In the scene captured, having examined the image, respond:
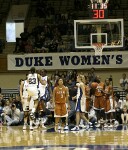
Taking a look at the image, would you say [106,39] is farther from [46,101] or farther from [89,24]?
[46,101]

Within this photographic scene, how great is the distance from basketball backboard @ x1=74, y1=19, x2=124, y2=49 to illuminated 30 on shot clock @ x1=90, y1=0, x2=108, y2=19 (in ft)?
0.80

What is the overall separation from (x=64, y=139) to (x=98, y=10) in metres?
6.47

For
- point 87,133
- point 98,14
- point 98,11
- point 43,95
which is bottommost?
point 87,133

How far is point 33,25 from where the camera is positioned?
1112 inches

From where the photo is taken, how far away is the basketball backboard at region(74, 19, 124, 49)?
61.9ft

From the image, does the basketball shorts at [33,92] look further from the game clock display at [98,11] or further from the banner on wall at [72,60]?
the banner on wall at [72,60]

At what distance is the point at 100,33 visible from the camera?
1909 cm

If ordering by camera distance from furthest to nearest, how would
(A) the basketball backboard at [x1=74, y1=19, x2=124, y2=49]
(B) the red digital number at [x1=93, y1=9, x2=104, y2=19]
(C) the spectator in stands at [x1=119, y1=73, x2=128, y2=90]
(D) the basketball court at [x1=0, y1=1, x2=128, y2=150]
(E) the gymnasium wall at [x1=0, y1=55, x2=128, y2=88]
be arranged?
(E) the gymnasium wall at [x1=0, y1=55, x2=128, y2=88] → (C) the spectator in stands at [x1=119, y1=73, x2=128, y2=90] → (A) the basketball backboard at [x1=74, y1=19, x2=124, y2=49] → (B) the red digital number at [x1=93, y1=9, x2=104, y2=19] → (D) the basketball court at [x1=0, y1=1, x2=128, y2=150]

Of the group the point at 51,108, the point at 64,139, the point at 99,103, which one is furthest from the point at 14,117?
the point at 64,139

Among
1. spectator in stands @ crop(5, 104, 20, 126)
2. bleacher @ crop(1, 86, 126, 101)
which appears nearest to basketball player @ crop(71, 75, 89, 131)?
spectator in stands @ crop(5, 104, 20, 126)

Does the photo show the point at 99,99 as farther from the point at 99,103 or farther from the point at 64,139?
the point at 64,139

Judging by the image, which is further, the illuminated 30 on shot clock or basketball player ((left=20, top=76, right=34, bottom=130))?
the illuminated 30 on shot clock

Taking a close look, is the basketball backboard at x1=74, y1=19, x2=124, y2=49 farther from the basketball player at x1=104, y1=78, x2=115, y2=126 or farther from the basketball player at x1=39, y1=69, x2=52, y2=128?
the basketball player at x1=39, y1=69, x2=52, y2=128

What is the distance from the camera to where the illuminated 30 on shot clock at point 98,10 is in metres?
18.4
